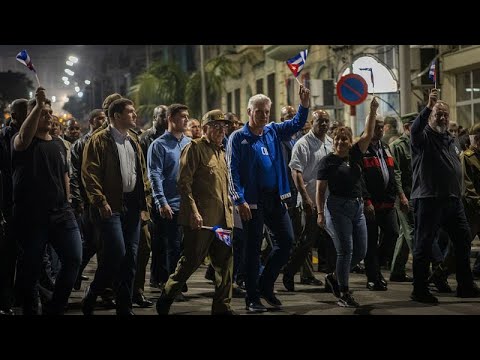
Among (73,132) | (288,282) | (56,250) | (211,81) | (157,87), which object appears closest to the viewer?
(56,250)

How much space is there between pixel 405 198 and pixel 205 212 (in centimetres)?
347

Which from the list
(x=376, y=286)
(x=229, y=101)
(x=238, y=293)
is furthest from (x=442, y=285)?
(x=229, y=101)

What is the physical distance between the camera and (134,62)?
364 ft

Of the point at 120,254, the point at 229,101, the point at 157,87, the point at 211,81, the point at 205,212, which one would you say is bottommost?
the point at 120,254

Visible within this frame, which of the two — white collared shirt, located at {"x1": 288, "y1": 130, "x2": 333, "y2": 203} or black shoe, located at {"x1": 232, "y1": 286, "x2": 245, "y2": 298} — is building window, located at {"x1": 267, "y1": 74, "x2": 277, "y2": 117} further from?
black shoe, located at {"x1": 232, "y1": 286, "x2": 245, "y2": 298}

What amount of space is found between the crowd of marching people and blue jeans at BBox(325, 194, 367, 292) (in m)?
0.01

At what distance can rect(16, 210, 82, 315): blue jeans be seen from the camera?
863cm

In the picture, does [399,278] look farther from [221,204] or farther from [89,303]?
[89,303]

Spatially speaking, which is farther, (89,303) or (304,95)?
(304,95)

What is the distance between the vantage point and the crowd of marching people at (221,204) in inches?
345

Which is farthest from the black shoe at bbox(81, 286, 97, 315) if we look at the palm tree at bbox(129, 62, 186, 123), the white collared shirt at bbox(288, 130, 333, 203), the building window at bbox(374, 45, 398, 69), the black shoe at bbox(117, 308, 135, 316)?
the palm tree at bbox(129, 62, 186, 123)

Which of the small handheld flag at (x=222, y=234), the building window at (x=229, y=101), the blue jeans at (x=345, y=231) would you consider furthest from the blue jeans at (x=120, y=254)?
the building window at (x=229, y=101)

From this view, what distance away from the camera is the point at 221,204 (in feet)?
31.2
